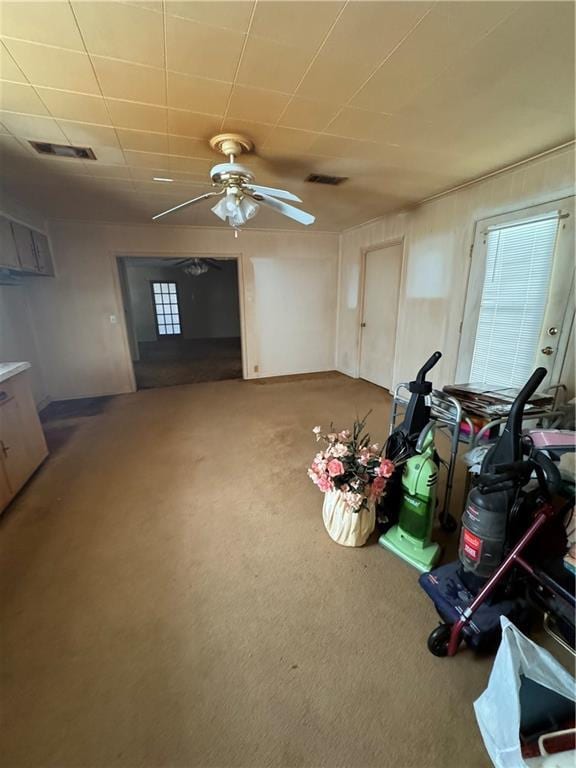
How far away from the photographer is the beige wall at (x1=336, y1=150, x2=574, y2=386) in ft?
7.86

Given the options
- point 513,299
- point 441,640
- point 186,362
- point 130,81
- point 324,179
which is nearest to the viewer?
point 441,640

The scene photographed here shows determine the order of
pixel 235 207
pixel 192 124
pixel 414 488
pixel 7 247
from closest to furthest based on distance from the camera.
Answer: pixel 414 488 → pixel 192 124 → pixel 235 207 → pixel 7 247

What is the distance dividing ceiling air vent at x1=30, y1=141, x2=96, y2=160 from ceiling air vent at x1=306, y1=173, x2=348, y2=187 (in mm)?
1740

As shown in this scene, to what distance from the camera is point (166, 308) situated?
9188 mm

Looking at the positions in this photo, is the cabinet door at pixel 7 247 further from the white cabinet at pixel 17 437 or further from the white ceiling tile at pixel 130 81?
the white ceiling tile at pixel 130 81

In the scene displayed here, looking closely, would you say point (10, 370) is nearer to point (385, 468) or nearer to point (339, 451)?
point (339, 451)

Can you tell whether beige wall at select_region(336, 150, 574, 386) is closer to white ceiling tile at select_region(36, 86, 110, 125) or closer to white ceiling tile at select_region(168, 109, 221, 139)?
white ceiling tile at select_region(168, 109, 221, 139)

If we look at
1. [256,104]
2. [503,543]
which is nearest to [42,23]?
[256,104]

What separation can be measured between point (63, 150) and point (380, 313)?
12.6ft

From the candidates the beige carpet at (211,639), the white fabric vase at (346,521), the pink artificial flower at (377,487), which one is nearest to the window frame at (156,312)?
the beige carpet at (211,639)

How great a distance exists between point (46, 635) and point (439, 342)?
3.82 meters

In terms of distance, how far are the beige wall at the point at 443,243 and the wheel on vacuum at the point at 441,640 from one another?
8.42 feet

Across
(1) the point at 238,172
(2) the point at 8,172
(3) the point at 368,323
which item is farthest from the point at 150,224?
(3) the point at 368,323

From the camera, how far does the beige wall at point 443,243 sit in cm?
240
